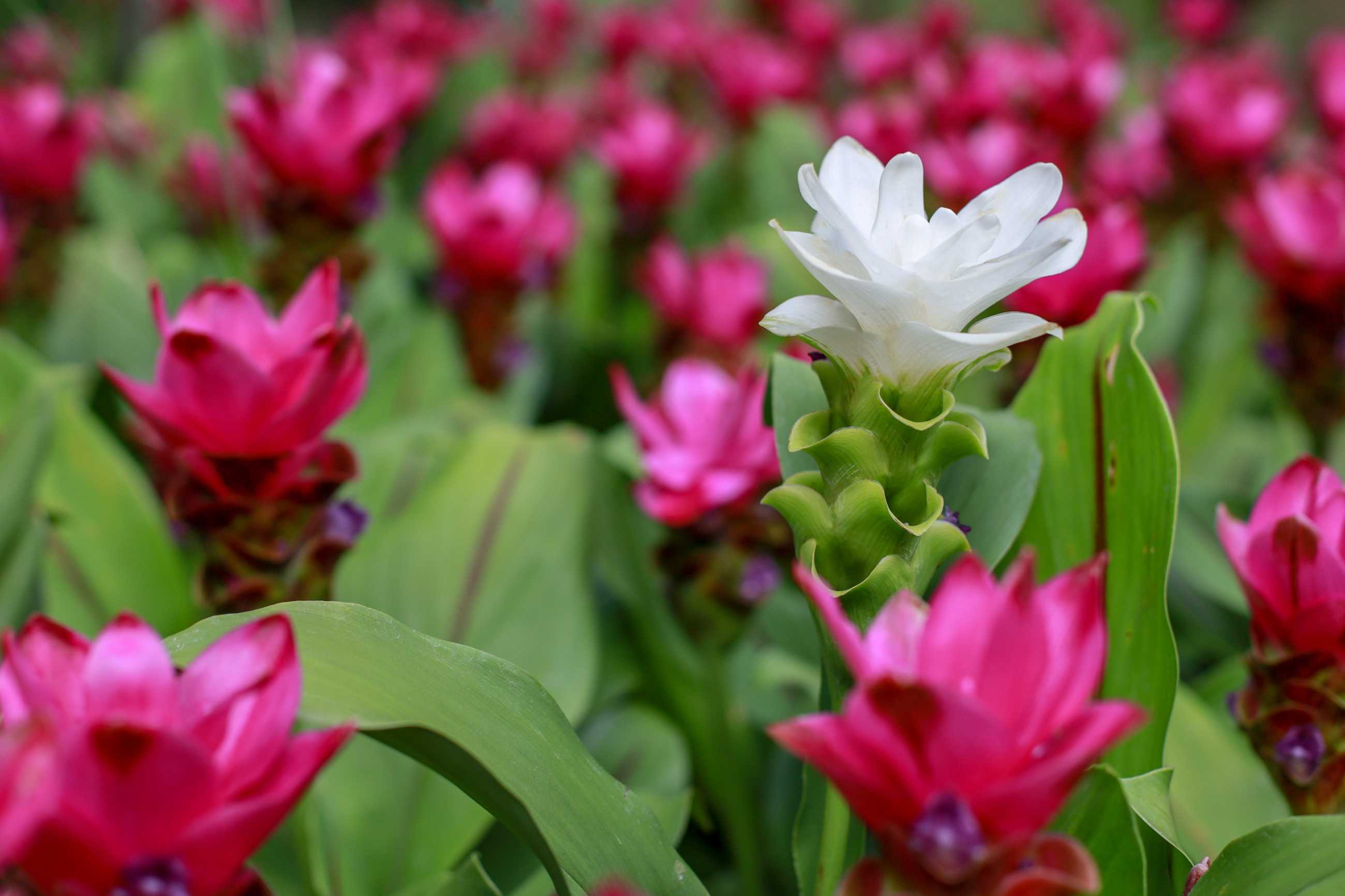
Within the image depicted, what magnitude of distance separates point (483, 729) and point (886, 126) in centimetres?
154

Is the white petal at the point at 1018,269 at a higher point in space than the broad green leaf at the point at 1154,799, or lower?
higher

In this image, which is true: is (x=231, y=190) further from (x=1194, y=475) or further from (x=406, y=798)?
(x=1194, y=475)

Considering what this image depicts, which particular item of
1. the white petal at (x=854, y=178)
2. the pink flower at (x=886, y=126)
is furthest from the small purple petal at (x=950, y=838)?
the pink flower at (x=886, y=126)

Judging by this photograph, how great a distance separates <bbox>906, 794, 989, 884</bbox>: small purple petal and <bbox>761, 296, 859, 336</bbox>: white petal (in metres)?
0.25

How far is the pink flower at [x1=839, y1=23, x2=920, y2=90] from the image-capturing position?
2.82 meters

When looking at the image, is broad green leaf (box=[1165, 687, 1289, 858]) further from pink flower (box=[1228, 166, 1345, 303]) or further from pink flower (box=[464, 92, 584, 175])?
pink flower (box=[464, 92, 584, 175])

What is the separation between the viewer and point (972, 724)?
0.42 m

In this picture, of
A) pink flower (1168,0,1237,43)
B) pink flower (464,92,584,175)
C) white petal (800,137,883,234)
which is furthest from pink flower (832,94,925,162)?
pink flower (1168,0,1237,43)

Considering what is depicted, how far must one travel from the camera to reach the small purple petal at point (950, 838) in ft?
1.43

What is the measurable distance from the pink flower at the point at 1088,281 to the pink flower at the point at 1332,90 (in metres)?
1.21

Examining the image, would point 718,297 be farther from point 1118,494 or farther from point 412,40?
point 412,40

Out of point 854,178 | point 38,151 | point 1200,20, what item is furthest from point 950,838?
point 1200,20

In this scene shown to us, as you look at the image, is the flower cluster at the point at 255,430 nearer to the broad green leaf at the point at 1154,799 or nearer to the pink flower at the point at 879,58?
the broad green leaf at the point at 1154,799

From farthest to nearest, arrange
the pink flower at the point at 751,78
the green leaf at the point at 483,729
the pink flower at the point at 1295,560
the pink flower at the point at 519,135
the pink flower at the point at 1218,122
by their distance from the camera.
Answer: the pink flower at the point at 751,78
the pink flower at the point at 519,135
the pink flower at the point at 1218,122
the pink flower at the point at 1295,560
the green leaf at the point at 483,729
